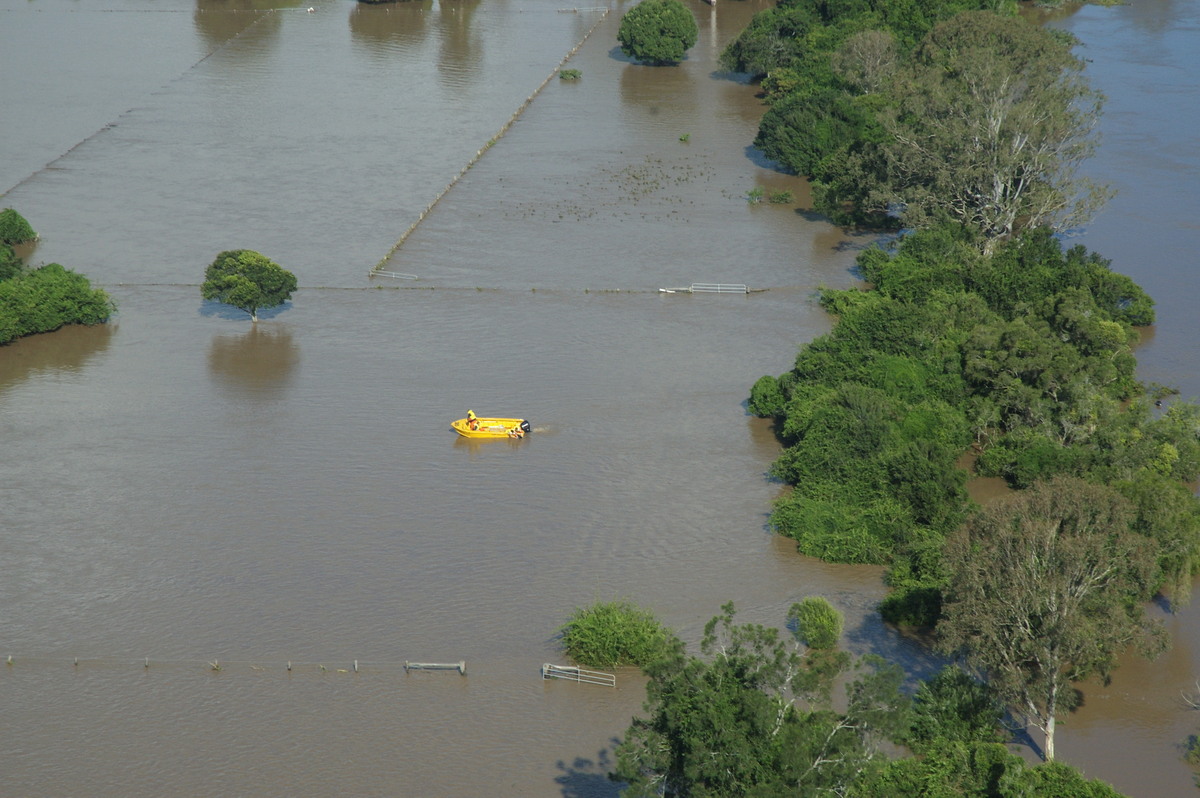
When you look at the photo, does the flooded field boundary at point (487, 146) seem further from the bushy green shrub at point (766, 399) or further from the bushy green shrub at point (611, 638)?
the bushy green shrub at point (611, 638)

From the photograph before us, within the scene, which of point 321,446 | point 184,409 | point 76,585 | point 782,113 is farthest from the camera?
point 782,113

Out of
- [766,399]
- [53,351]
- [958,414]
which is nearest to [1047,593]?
[958,414]

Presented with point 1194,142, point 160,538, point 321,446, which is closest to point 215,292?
point 321,446

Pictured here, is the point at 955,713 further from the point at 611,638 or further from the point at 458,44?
the point at 458,44

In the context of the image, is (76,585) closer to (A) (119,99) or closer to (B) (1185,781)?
(B) (1185,781)

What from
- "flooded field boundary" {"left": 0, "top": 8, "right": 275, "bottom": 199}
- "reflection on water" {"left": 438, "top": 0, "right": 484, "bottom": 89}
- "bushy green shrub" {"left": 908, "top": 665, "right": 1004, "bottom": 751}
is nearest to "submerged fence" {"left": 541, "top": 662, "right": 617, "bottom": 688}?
"bushy green shrub" {"left": 908, "top": 665, "right": 1004, "bottom": 751}

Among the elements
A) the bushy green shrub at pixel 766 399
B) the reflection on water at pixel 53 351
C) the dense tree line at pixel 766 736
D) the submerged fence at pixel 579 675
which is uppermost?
the dense tree line at pixel 766 736

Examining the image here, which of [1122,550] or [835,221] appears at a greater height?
[1122,550]

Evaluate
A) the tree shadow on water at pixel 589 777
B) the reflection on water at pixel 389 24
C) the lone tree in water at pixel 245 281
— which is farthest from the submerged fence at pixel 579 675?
the reflection on water at pixel 389 24
